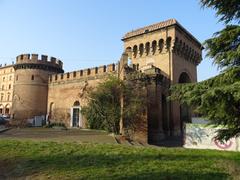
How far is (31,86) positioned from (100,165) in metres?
25.0

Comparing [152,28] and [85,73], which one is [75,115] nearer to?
[85,73]

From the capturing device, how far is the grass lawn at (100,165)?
7.34 m

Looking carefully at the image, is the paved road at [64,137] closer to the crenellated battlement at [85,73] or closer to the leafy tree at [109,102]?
the leafy tree at [109,102]

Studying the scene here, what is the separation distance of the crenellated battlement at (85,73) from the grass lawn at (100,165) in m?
14.2

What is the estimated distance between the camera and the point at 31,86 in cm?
3097

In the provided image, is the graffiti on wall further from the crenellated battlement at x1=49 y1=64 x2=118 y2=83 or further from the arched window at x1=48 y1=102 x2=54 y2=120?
the arched window at x1=48 y1=102 x2=54 y2=120

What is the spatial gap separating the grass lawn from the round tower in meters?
20.7

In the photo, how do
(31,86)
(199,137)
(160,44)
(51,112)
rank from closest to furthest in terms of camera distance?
(199,137)
(160,44)
(51,112)
(31,86)

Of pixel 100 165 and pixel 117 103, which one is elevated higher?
pixel 117 103

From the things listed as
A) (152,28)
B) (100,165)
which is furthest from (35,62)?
(100,165)

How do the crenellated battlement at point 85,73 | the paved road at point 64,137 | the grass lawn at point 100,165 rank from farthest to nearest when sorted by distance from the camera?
the crenellated battlement at point 85,73, the paved road at point 64,137, the grass lawn at point 100,165

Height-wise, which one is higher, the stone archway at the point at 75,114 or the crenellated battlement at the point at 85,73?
the crenellated battlement at the point at 85,73

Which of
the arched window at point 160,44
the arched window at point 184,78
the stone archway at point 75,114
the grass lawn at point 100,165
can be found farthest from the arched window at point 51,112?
the grass lawn at point 100,165

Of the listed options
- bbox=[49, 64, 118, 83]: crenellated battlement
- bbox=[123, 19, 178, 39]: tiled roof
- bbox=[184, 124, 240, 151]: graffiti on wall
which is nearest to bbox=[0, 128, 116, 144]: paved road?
bbox=[184, 124, 240, 151]: graffiti on wall
